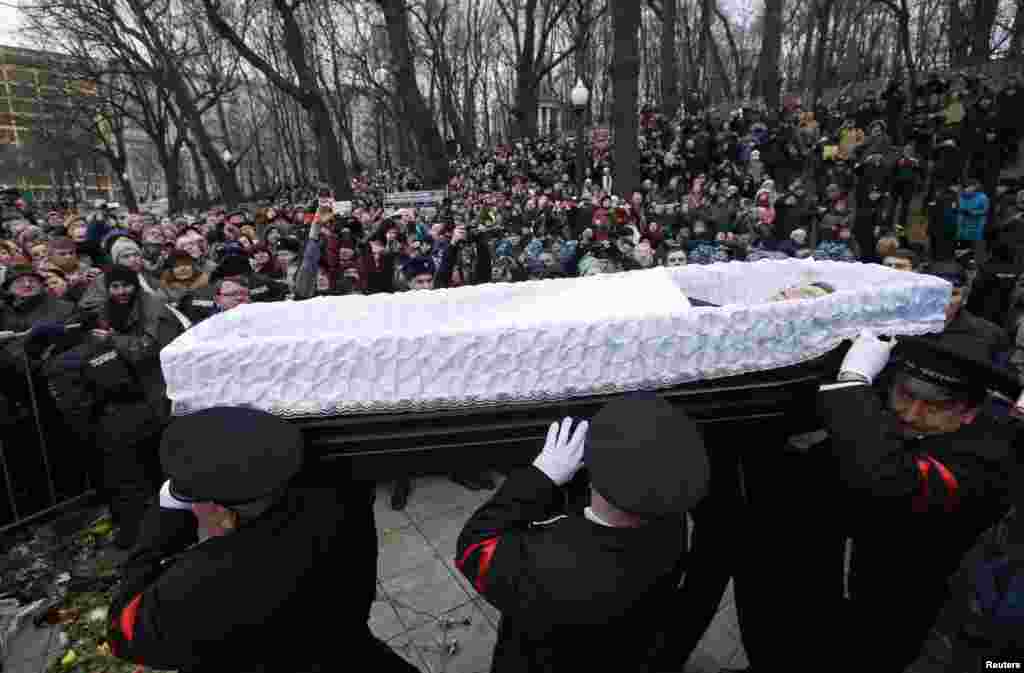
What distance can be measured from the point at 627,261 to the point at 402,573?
166 inches

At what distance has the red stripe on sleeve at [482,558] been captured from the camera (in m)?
1.27

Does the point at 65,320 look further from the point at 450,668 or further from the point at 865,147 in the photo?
the point at 865,147

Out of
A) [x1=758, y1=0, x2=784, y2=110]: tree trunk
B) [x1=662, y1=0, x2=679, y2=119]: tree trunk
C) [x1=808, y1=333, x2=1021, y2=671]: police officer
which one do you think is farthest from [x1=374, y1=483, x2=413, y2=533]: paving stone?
[x1=758, y1=0, x2=784, y2=110]: tree trunk

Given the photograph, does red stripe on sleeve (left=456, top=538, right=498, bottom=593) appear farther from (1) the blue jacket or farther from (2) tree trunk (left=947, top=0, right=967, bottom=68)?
(2) tree trunk (left=947, top=0, right=967, bottom=68)

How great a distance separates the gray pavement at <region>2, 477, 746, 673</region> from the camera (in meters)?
2.44

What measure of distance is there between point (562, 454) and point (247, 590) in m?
0.83

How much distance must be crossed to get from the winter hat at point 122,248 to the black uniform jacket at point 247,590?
13.1 ft

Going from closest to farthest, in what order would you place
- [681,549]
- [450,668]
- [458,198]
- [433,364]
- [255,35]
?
[681,549] → [433,364] → [450,668] → [458,198] → [255,35]

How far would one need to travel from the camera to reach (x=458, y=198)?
52.2 feet

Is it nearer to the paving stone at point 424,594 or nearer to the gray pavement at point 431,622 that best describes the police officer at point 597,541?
the gray pavement at point 431,622

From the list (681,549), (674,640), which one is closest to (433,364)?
(681,549)

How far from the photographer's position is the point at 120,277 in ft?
10.6

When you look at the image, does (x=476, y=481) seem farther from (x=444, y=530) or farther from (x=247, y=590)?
(x=247, y=590)

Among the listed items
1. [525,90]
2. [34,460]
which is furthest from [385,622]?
[525,90]
